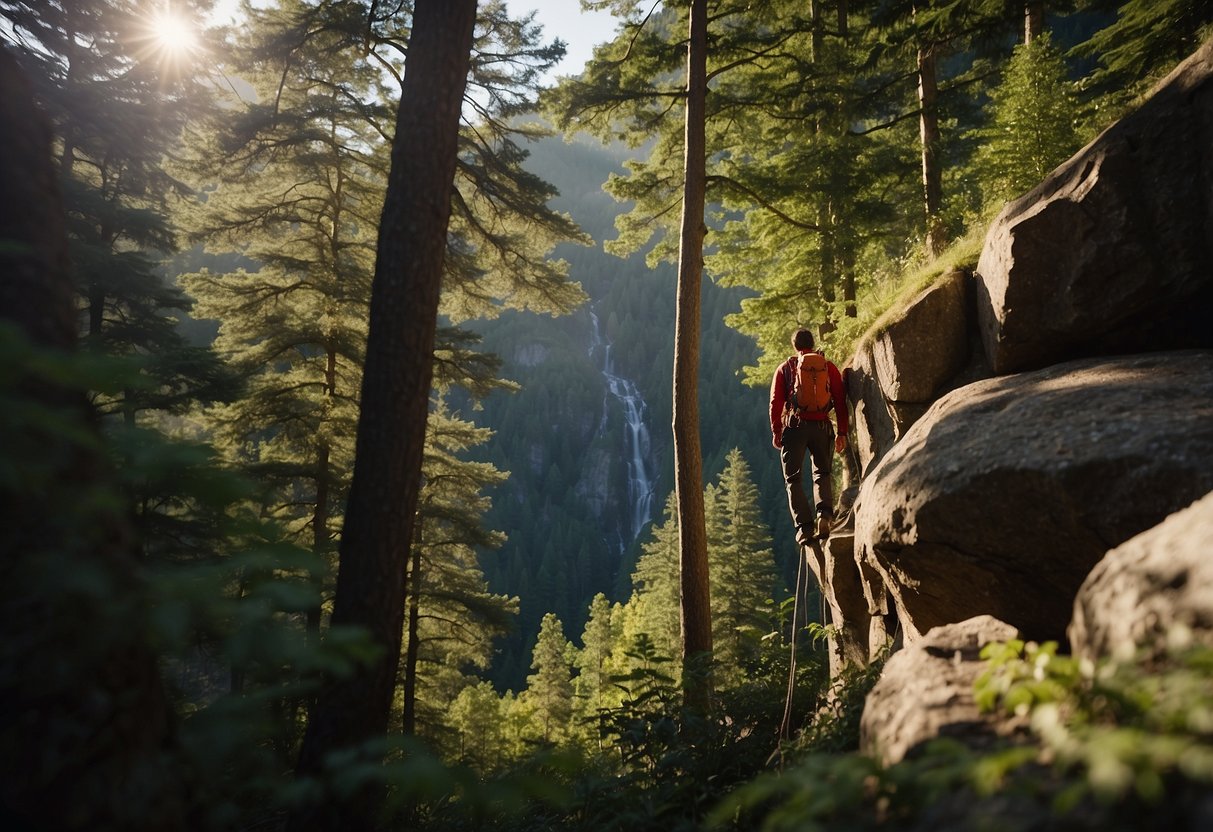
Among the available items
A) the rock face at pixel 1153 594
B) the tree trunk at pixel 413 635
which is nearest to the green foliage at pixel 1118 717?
the rock face at pixel 1153 594

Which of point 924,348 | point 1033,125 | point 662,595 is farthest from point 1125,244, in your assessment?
point 662,595

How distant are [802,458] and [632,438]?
140 m

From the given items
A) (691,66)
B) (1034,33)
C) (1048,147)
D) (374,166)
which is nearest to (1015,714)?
(1048,147)

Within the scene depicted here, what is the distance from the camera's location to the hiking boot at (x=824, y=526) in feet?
24.9

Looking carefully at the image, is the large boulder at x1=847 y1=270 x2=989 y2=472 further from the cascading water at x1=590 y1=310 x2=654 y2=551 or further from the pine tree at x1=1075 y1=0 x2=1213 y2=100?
the cascading water at x1=590 y1=310 x2=654 y2=551

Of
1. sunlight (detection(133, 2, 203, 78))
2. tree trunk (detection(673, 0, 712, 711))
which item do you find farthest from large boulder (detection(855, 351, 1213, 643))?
sunlight (detection(133, 2, 203, 78))

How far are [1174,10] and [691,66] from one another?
5.71m

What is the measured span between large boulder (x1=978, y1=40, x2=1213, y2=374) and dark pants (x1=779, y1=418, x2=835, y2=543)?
7.35ft

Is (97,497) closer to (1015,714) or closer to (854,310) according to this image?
(1015,714)

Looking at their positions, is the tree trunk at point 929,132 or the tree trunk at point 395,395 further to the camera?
the tree trunk at point 929,132

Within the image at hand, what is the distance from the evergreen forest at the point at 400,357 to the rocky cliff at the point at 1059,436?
54 cm

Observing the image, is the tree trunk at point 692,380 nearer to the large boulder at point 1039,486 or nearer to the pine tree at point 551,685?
the large boulder at point 1039,486

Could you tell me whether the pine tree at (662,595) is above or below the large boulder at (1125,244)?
below

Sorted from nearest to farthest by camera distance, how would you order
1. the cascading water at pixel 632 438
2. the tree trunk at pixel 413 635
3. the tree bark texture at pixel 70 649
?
the tree bark texture at pixel 70 649, the tree trunk at pixel 413 635, the cascading water at pixel 632 438
